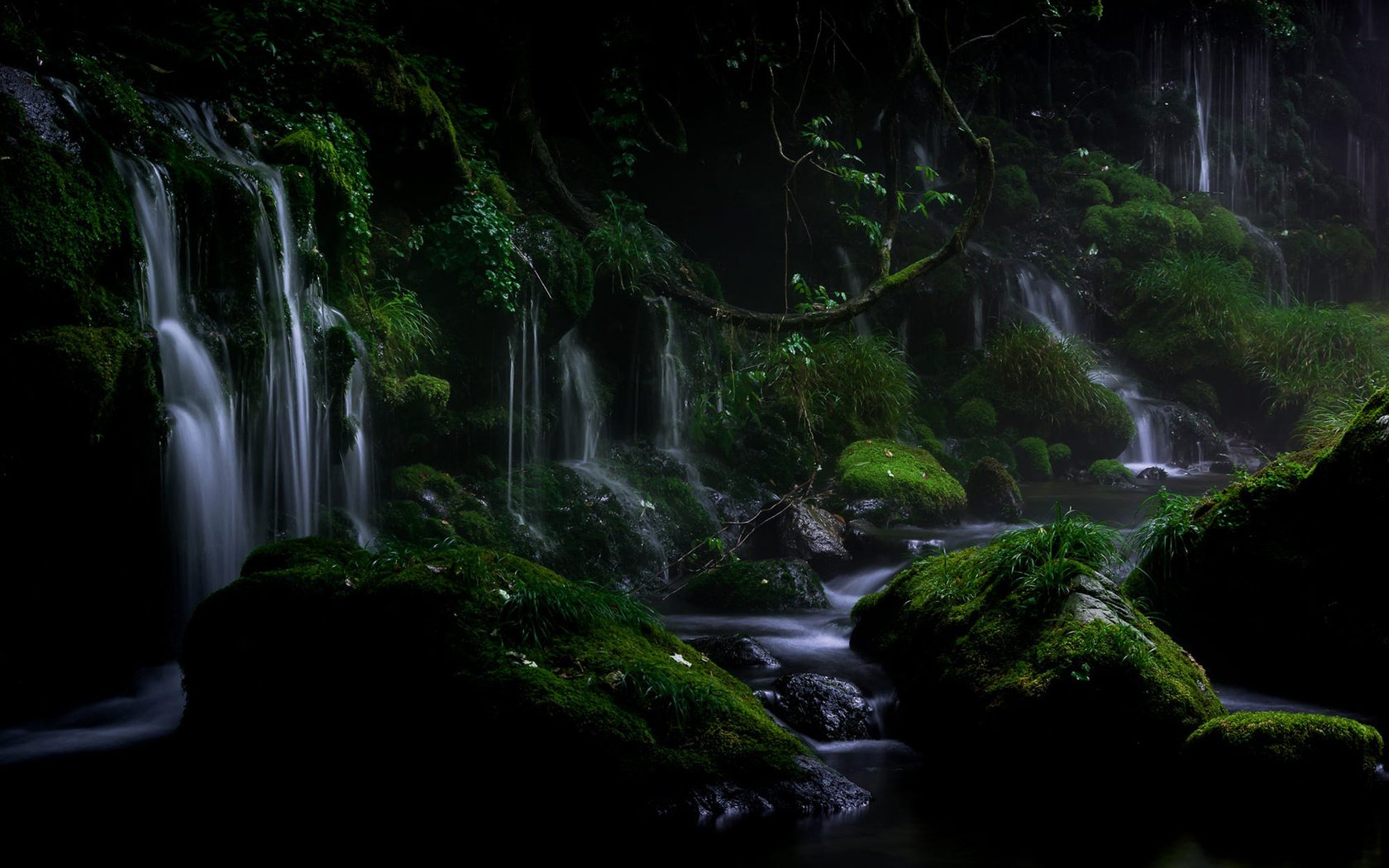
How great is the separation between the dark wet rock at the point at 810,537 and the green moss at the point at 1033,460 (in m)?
5.41

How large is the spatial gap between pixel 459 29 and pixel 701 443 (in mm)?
5369

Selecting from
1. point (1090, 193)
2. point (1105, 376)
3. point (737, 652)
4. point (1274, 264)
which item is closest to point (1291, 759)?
point (737, 652)

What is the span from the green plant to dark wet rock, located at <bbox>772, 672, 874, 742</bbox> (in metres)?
1.04

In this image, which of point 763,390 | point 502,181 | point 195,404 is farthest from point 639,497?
point 195,404

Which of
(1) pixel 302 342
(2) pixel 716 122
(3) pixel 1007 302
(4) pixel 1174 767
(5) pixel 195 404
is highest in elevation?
(2) pixel 716 122

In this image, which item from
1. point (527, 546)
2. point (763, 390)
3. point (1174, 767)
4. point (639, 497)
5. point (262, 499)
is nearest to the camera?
point (1174, 767)

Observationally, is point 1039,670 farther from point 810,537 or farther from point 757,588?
point 810,537

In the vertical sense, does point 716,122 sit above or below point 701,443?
above

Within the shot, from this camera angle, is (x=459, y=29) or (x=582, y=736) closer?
(x=582, y=736)

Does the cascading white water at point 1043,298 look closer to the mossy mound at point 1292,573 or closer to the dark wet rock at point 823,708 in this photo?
the mossy mound at point 1292,573

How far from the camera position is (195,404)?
219 inches

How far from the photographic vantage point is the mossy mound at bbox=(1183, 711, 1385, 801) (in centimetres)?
386

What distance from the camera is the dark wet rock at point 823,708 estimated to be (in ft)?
16.4

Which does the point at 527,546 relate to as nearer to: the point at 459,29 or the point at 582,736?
the point at 582,736
